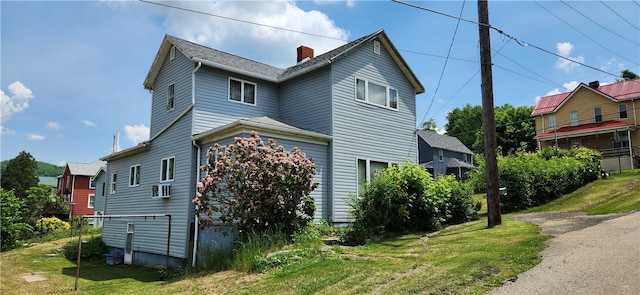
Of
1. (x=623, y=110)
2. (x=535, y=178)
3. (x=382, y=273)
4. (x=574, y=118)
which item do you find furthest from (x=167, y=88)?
(x=623, y=110)

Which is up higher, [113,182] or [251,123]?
[251,123]

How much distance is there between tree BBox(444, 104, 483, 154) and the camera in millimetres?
70125

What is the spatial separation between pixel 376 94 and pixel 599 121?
27.9 meters

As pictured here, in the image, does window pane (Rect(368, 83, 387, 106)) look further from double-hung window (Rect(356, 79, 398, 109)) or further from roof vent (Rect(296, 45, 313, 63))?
roof vent (Rect(296, 45, 313, 63))

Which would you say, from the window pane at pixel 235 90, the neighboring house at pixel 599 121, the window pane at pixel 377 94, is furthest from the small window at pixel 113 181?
the neighboring house at pixel 599 121

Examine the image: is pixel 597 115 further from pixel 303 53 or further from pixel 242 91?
pixel 242 91

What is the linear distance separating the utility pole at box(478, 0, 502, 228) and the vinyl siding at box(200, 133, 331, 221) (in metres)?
5.69

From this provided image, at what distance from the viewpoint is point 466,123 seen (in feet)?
238

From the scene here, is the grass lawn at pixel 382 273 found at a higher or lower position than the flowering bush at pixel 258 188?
lower

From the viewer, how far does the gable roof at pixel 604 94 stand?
34.4 m

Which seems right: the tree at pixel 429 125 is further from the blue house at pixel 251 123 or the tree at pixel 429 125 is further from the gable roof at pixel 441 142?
the blue house at pixel 251 123

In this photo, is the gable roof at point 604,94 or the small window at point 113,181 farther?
the gable roof at point 604,94

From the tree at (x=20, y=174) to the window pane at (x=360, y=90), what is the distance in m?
43.3

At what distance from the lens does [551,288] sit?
5.82 metres
